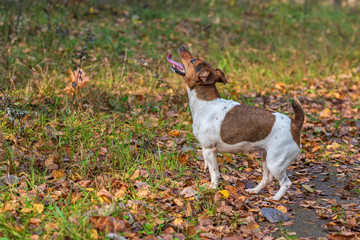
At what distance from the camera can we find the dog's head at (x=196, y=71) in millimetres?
4707

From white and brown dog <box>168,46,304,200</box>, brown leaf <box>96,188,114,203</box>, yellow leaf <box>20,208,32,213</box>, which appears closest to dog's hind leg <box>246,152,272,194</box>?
white and brown dog <box>168,46,304,200</box>

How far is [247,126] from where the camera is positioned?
15.2ft

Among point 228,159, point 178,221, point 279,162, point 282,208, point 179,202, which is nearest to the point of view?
point 178,221

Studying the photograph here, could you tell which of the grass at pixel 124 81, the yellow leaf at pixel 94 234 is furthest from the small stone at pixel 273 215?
the yellow leaf at pixel 94 234

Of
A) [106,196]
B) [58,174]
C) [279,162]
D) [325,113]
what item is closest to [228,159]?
[279,162]

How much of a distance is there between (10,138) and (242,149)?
3030 mm

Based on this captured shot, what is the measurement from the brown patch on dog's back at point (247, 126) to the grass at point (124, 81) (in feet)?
2.59

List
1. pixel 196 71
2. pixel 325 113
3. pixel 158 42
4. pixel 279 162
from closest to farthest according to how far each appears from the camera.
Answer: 1. pixel 279 162
2. pixel 196 71
3. pixel 325 113
4. pixel 158 42

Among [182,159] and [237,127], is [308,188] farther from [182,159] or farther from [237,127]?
[182,159]

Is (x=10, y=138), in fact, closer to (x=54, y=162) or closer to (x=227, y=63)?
(x=54, y=162)

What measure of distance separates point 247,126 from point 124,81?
12.3 feet

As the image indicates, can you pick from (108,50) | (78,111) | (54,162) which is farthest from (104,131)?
(108,50)

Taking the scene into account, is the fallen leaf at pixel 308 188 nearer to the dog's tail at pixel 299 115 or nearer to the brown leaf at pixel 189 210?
the dog's tail at pixel 299 115

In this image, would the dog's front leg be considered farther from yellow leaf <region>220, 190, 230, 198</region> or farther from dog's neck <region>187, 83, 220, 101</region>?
dog's neck <region>187, 83, 220, 101</region>
